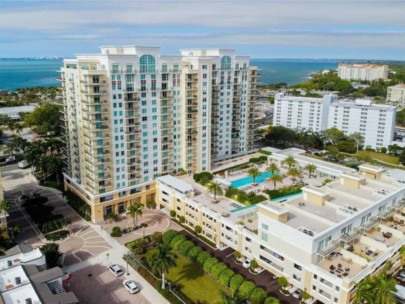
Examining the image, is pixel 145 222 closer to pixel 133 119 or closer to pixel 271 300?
pixel 133 119

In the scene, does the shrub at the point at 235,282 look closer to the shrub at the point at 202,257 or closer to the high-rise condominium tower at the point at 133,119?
the shrub at the point at 202,257

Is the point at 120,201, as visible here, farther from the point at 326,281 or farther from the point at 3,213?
the point at 326,281

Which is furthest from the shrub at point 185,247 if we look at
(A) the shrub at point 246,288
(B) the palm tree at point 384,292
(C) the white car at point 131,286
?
(B) the palm tree at point 384,292

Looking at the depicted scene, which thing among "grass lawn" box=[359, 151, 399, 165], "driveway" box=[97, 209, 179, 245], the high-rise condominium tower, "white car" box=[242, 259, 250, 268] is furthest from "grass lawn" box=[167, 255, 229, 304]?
"grass lawn" box=[359, 151, 399, 165]

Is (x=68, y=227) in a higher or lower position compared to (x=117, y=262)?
higher

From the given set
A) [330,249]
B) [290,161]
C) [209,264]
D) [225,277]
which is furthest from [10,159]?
[330,249]

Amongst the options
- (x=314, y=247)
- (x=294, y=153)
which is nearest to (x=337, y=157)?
(x=294, y=153)
